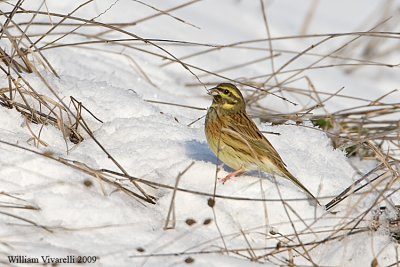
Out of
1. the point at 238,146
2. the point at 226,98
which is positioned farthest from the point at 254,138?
the point at 226,98

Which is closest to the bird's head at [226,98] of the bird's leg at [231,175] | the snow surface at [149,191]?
the snow surface at [149,191]

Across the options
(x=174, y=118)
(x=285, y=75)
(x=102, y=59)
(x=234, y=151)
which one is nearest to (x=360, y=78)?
(x=285, y=75)

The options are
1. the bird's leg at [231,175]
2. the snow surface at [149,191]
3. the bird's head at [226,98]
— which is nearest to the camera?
the snow surface at [149,191]

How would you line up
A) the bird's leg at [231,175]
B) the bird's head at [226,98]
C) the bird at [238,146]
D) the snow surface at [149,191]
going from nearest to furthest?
the snow surface at [149,191]
the bird's leg at [231,175]
the bird at [238,146]
the bird's head at [226,98]

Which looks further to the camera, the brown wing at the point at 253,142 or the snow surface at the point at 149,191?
the brown wing at the point at 253,142

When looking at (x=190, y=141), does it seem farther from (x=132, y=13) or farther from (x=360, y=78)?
(x=360, y=78)

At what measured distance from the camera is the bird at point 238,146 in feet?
15.3

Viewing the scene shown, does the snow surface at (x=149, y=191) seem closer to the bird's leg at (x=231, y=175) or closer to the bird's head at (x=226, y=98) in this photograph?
the bird's leg at (x=231, y=175)

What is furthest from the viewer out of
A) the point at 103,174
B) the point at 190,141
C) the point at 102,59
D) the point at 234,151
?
the point at 102,59

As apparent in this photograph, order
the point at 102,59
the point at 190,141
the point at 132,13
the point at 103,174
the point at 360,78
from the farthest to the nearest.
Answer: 1. the point at 360,78
2. the point at 132,13
3. the point at 102,59
4. the point at 190,141
5. the point at 103,174

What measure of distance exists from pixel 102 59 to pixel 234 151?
229 cm

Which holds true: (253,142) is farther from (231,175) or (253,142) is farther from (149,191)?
(149,191)

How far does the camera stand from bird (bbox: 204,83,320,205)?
183 inches

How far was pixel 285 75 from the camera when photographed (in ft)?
25.8
